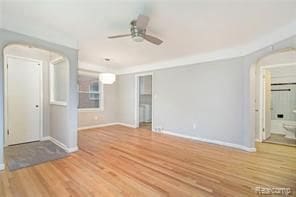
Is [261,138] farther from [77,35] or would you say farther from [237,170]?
[77,35]

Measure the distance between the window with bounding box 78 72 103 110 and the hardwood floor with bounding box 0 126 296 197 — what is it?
2687mm

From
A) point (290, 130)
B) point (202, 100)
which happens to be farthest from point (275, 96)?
point (202, 100)

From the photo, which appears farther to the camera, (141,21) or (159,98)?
(159,98)

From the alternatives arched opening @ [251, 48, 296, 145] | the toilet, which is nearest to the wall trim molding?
arched opening @ [251, 48, 296, 145]

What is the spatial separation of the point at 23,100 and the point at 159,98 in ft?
12.7

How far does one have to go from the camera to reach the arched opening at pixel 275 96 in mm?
4348

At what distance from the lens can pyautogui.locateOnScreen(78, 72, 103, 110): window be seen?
20.2 feet

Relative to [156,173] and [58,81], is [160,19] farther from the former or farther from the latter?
[58,81]

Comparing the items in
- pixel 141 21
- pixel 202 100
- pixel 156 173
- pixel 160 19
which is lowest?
pixel 156 173

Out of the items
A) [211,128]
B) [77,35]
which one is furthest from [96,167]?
[211,128]

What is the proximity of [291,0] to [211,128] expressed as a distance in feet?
10.2

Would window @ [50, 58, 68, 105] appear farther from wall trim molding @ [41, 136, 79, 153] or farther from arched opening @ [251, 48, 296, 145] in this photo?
arched opening @ [251, 48, 296, 145]

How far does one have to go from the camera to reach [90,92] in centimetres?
645

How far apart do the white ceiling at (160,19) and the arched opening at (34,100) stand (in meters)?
0.85
